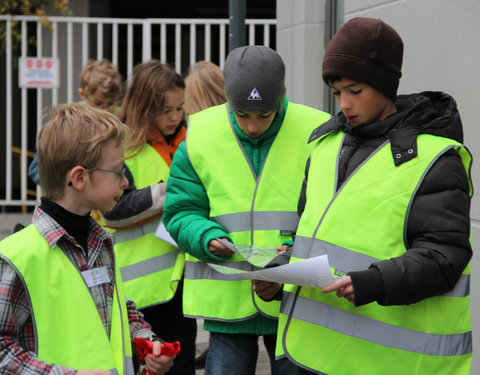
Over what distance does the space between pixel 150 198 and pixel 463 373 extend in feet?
6.26

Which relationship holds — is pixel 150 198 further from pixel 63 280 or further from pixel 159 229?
pixel 63 280

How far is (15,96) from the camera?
1079 centimetres

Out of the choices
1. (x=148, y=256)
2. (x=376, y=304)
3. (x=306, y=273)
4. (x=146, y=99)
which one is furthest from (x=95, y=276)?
(x=146, y=99)

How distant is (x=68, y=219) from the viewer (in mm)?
2340

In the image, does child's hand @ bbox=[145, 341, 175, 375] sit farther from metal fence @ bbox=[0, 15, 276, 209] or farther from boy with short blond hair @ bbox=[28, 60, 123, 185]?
metal fence @ bbox=[0, 15, 276, 209]

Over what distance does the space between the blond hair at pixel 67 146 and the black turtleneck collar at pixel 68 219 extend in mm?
37

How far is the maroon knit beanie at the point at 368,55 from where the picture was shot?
8.20 ft

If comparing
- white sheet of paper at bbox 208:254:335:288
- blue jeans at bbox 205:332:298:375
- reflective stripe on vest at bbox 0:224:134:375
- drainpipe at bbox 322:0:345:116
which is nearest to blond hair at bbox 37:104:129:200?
→ reflective stripe on vest at bbox 0:224:134:375

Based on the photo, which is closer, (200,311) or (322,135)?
(322,135)

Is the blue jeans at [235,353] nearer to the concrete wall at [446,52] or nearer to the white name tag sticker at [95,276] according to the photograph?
the white name tag sticker at [95,276]

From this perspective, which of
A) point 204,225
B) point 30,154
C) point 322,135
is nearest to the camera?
point 322,135

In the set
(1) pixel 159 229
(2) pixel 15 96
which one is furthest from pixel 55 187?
(2) pixel 15 96

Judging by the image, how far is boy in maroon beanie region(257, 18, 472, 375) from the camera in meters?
2.29

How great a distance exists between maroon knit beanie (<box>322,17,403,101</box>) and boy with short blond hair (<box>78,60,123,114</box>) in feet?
7.84
